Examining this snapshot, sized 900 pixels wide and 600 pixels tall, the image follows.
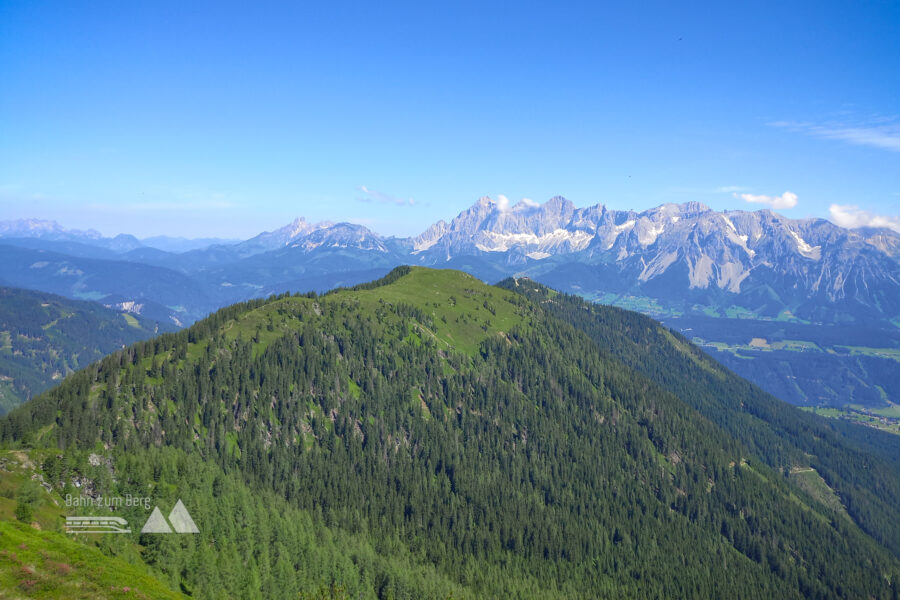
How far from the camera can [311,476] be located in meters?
199

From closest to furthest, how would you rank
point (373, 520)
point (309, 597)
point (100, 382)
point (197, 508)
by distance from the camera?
1. point (309, 597)
2. point (197, 508)
3. point (100, 382)
4. point (373, 520)

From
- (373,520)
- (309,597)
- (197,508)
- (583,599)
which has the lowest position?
(583,599)

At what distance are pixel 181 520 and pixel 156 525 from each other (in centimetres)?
882

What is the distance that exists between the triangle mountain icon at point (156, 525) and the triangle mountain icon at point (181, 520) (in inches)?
119

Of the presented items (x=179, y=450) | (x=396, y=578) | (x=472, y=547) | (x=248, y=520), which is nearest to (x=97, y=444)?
(x=179, y=450)

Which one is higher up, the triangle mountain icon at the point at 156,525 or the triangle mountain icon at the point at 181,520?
the triangle mountain icon at the point at 156,525

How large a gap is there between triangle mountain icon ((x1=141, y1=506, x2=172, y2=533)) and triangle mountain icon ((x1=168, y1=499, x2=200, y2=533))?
3.02 metres

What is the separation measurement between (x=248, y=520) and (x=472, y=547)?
89.1 m

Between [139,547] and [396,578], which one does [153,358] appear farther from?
[396,578]

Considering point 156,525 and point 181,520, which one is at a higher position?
point 156,525

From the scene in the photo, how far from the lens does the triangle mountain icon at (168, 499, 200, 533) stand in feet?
396

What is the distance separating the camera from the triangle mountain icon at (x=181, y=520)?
12079 cm

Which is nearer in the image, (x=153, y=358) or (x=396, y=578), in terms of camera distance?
(x=396, y=578)

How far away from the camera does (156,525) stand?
11500cm
